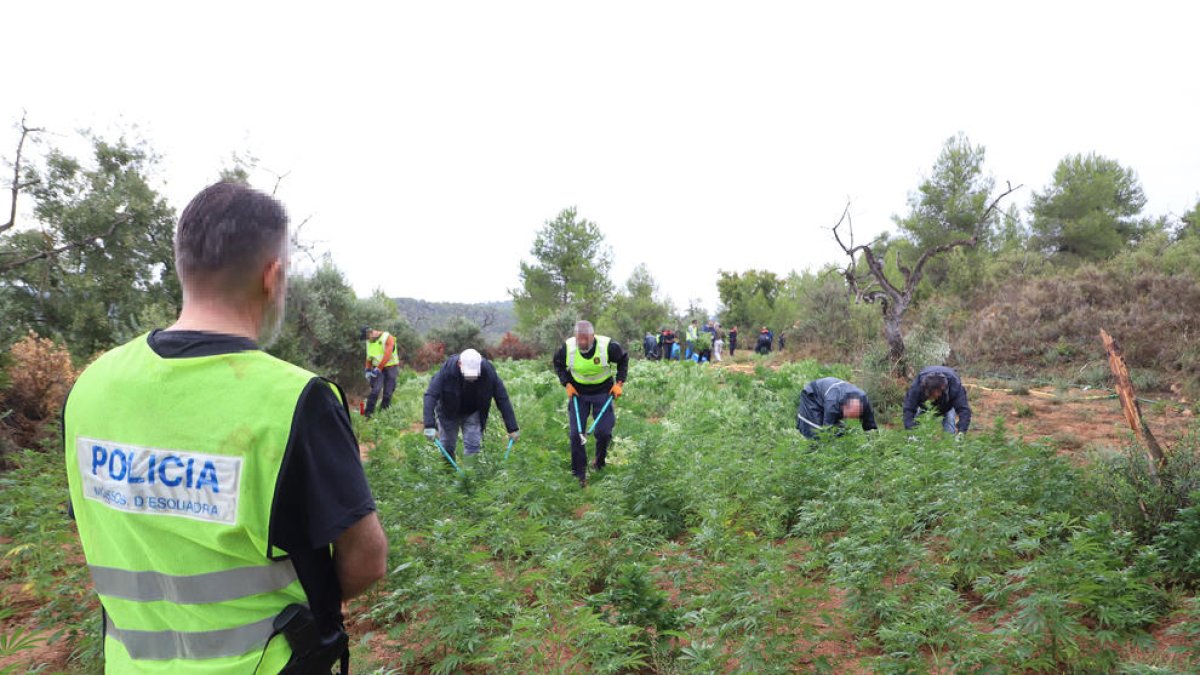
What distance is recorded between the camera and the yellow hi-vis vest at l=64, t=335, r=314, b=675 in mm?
1142

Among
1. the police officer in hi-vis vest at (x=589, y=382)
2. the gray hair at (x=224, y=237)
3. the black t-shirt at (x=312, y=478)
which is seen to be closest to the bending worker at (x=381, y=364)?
the police officer in hi-vis vest at (x=589, y=382)

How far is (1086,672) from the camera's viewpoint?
285cm

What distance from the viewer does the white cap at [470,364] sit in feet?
20.4

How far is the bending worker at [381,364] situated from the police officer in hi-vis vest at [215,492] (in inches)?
392

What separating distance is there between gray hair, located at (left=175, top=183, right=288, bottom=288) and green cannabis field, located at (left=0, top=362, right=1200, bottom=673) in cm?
201

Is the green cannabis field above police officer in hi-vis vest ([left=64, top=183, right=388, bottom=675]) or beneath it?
beneath

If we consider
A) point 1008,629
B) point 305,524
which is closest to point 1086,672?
point 1008,629

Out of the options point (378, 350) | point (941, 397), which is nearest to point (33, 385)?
point (378, 350)

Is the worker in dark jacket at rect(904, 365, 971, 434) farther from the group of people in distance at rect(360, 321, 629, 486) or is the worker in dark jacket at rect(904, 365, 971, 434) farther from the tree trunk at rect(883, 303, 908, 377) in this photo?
→ the tree trunk at rect(883, 303, 908, 377)

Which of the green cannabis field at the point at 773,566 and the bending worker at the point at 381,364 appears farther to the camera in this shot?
the bending worker at the point at 381,364

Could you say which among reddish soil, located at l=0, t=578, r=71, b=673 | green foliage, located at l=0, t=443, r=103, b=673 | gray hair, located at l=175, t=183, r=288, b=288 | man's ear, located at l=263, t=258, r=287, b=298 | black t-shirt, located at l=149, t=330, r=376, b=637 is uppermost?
gray hair, located at l=175, t=183, r=288, b=288

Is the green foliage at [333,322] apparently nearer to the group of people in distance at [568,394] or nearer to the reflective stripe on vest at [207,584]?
the group of people in distance at [568,394]

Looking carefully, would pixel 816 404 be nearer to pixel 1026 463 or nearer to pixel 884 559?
pixel 1026 463

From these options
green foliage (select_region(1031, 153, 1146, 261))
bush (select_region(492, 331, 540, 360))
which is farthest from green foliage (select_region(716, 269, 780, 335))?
bush (select_region(492, 331, 540, 360))
